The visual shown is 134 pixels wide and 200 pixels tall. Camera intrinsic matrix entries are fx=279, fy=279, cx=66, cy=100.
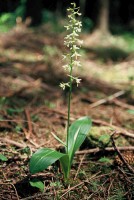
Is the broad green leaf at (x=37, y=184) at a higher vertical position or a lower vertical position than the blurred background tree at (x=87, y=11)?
lower

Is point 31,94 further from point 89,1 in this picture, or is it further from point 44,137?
point 89,1

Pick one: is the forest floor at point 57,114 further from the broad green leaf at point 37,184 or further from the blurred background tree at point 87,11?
the blurred background tree at point 87,11

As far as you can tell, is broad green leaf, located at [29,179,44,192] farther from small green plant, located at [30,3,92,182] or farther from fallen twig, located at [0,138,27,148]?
fallen twig, located at [0,138,27,148]

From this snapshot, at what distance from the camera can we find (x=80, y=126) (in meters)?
2.95

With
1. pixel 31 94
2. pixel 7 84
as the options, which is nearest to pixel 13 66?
pixel 7 84

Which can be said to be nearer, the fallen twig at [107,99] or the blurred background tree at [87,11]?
the fallen twig at [107,99]

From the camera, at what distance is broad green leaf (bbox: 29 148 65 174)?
233 centimetres

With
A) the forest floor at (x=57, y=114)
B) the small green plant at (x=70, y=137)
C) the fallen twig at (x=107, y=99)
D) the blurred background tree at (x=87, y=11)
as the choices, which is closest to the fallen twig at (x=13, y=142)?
the forest floor at (x=57, y=114)

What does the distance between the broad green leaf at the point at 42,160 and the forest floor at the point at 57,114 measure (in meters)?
0.26

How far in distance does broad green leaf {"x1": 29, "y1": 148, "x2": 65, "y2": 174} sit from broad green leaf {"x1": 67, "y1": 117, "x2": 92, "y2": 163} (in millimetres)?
264

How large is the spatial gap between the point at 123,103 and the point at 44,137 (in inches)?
73.2

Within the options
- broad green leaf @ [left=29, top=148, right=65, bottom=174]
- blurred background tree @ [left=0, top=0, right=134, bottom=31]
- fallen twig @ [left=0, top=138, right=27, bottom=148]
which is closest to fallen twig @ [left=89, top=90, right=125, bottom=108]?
fallen twig @ [left=0, top=138, right=27, bottom=148]

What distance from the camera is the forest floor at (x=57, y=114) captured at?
259 cm

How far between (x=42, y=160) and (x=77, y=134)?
1.96 ft
